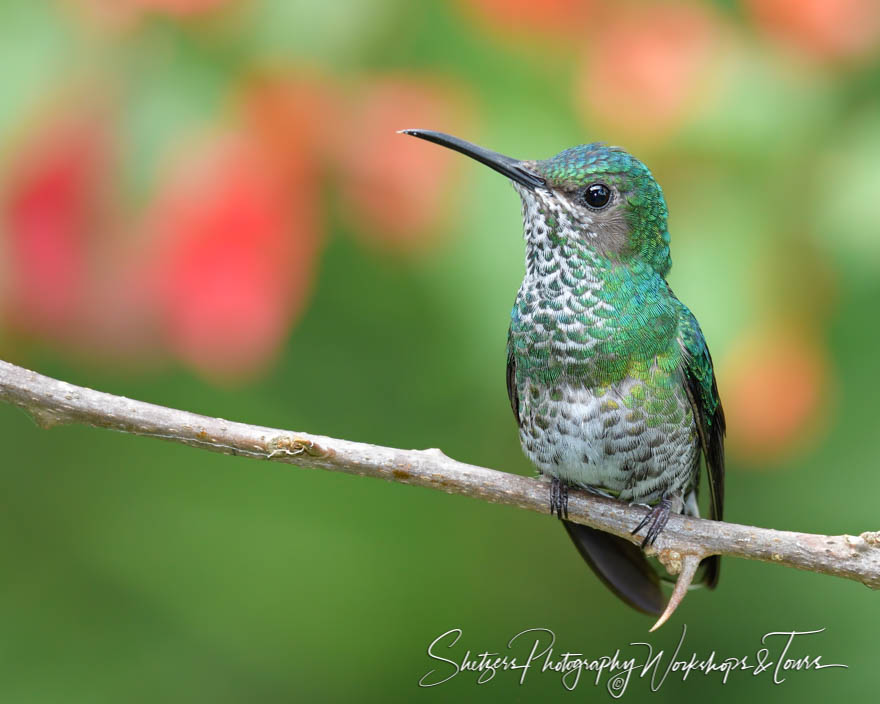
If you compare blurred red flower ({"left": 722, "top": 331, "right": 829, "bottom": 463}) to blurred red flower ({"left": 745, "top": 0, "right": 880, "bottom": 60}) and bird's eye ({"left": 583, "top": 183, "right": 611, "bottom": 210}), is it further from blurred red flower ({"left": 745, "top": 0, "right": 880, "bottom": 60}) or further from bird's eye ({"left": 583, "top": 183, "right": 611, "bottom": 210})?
blurred red flower ({"left": 745, "top": 0, "right": 880, "bottom": 60})

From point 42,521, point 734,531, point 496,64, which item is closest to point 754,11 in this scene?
point 496,64

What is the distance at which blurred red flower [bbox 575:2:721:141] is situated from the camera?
2.94 m

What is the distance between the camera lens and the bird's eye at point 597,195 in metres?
2.75

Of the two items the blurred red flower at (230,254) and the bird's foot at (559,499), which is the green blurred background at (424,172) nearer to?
the blurred red flower at (230,254)

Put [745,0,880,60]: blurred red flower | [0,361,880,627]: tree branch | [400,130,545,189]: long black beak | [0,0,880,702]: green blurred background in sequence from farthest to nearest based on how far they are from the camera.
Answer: [745,0,880,60]: blurred red flower → [0,0,880,702]: green blurred background → [400,130,545,189]: long black beak → [0,361,880,627]: tree branch

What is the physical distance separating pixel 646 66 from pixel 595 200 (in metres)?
0.51

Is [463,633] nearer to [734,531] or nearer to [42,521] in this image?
[42,521]

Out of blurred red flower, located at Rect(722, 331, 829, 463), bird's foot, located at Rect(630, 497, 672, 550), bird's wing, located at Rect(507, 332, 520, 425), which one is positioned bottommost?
bird's foot, located at Rect(630, 497, 672, 550)

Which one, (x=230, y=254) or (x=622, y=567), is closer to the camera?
(x=230, y=254)

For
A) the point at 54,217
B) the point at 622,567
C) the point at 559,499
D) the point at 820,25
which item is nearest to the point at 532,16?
the point at 820,25

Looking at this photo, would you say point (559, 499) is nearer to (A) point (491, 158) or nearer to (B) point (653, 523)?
(B) point (653, 523)

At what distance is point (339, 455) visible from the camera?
2.26m

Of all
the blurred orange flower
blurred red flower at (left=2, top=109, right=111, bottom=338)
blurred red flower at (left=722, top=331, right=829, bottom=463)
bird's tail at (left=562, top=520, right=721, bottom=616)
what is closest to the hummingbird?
blurred red flower at (left=722, top=331, right=829, bottom=463)

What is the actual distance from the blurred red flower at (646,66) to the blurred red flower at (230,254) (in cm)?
85
